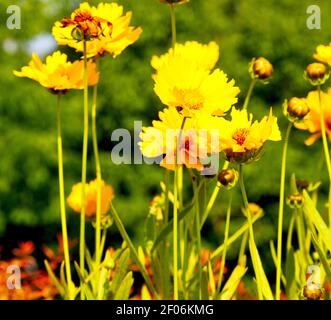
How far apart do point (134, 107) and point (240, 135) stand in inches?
142

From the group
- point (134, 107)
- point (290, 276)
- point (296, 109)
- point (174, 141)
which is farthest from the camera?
point (134, 107)

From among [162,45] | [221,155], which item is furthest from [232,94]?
[162,45]

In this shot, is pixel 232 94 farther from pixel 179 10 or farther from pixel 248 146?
pixel 179 10

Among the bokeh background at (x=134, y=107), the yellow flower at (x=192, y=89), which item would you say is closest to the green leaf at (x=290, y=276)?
the yellow flower at (x=192, y=89)

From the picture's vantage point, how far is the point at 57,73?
0.83 meters

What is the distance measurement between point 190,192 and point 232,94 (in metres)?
3.67

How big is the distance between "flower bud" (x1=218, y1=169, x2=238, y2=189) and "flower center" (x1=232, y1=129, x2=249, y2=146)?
0.05m

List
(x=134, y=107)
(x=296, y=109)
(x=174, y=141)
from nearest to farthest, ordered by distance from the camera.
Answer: (x=174, y=141) < (x=296, y=109) < (x=134, y=107)

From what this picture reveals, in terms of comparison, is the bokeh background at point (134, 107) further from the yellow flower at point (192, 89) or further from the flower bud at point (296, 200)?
the yellow flower at point (192, 89)

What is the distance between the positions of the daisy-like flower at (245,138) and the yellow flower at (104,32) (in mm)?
172

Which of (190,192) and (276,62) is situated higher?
(276,62)

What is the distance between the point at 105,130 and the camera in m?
4.43

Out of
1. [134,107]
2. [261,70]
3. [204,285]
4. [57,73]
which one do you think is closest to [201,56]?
[261,70]

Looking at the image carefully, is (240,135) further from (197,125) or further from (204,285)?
(204,285)
